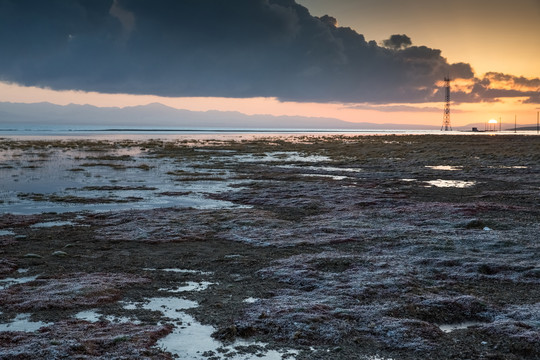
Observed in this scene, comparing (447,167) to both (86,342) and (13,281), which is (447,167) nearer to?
(13,281)

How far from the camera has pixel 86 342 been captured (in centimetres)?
902

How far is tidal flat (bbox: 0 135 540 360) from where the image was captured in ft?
30.7

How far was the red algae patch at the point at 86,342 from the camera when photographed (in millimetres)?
8570

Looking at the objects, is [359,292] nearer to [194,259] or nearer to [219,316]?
[219,316]

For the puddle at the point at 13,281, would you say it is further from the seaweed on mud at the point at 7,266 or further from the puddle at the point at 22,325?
the puddle at the point at 22,325

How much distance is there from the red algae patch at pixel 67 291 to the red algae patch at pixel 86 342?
1386mm

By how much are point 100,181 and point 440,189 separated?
25.9 meters

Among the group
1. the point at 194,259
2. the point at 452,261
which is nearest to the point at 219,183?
the point at 194,259

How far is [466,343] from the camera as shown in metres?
9.40

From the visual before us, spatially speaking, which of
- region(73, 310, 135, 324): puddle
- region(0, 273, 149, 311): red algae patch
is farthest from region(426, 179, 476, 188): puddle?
region(73, 310, 135, 324): puddle

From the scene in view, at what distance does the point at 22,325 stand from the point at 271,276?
20.8 ft

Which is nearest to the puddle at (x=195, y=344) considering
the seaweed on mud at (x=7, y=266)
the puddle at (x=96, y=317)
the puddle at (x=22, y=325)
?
the puddle at (x=96, y=317)

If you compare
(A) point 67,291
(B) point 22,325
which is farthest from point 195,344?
(A) point 67,291

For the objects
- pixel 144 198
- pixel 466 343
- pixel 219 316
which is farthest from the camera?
pixel 144 198
